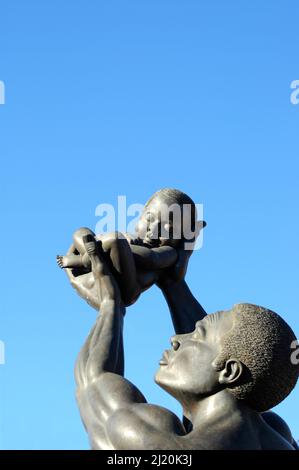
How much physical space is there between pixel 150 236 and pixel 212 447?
2618 millimetres

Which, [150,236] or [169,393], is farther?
[150,236]

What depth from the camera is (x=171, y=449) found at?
7887 millimetres

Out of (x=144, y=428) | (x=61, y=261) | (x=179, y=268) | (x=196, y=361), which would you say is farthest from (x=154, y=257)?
(x=144, y=428)

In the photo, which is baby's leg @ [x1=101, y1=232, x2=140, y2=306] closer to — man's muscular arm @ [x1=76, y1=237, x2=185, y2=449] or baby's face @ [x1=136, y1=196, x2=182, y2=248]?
man's muscular arm @ [x1=76, y1=237, x2=185, y2=449]

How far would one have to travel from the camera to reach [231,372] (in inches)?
328

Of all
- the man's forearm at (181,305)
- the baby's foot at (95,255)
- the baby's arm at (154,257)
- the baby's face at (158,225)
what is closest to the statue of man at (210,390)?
the baby's foot at (95,255)

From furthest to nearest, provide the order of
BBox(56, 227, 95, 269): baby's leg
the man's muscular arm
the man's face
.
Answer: BBox(56, 227, 95, 269): baby's leg → the man's face → the man's muscular arm

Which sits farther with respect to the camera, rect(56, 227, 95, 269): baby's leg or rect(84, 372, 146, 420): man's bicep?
rect(56, 227, 95, 269): baby's leg

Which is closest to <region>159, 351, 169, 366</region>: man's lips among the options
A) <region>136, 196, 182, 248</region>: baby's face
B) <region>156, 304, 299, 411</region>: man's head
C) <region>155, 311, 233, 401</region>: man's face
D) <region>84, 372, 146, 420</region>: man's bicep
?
<region>155, 311, 233, 401</region>: man's face

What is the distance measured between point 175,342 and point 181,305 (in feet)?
5.02

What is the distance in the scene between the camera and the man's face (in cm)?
839
